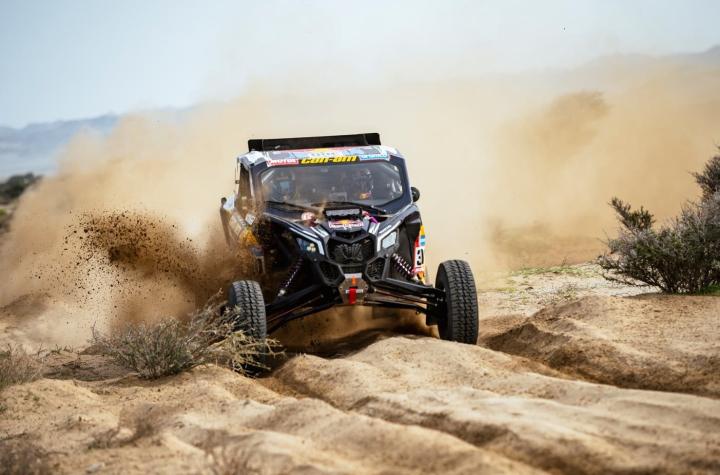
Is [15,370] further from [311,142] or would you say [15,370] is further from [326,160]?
[311,142]

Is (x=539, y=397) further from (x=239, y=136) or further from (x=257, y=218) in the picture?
(x=239, y=136)

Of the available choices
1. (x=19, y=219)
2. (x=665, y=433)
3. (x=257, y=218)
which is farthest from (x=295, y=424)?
(x=19, y=219)

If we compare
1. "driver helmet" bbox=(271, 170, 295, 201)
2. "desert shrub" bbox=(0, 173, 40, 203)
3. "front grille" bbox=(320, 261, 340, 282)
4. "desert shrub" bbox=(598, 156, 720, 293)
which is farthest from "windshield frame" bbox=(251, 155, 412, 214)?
"desert shrub" bbox=(0, 173, 40, 203)

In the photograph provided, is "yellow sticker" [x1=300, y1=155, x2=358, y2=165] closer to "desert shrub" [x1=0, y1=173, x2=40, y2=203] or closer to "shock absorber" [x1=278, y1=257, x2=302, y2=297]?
"shock absorber" [x1=278, y1=257, x2=302, y2=297]

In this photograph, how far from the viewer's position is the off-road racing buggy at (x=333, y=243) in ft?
32.9

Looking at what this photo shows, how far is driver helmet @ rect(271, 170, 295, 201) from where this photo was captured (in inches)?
439

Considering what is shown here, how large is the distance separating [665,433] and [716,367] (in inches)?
85.4

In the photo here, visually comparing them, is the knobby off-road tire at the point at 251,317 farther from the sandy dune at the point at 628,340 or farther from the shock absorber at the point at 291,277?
the sandy dune at the point at 628,340

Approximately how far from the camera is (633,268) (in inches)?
479

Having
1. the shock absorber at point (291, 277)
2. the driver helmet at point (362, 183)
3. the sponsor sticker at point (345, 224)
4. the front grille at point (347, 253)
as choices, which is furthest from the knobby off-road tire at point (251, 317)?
the driver helmet at point (362, 183)

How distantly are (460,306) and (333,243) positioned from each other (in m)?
1.37

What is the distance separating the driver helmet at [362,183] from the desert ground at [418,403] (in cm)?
135

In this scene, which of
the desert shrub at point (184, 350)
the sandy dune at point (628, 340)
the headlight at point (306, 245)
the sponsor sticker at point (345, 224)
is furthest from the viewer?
the sponsor sticker at point (345, 224)

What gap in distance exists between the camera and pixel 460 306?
10.0 metres
